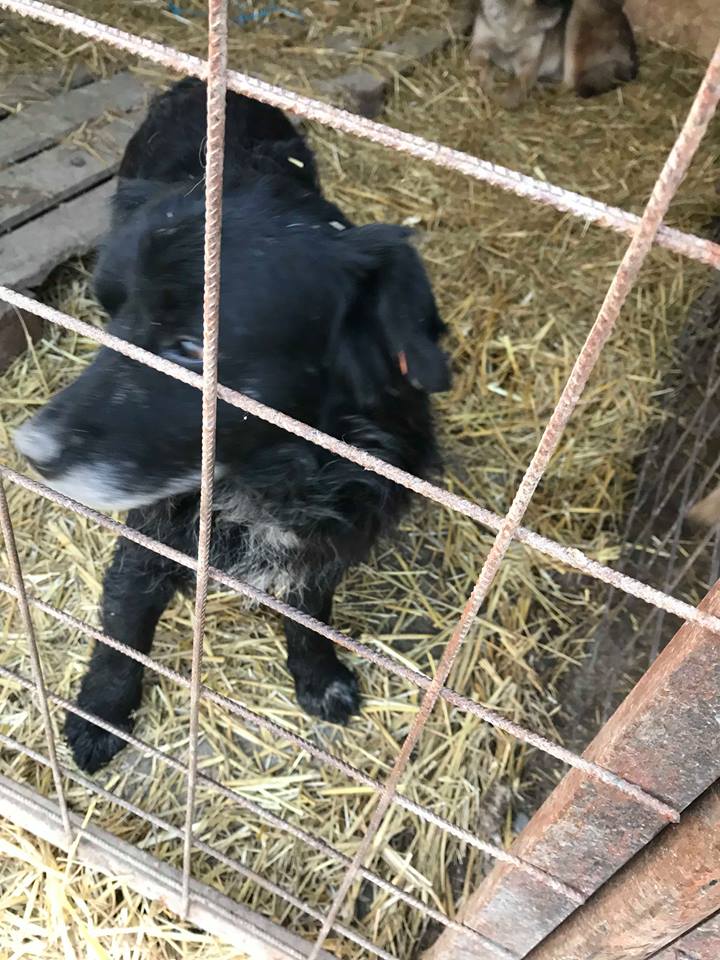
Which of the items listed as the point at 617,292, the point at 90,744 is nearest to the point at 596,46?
the point at 90,744

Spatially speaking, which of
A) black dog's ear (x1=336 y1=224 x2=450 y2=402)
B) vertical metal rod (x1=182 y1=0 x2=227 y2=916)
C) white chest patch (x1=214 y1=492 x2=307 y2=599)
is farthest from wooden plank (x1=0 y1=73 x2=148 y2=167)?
vertical metal rod (x1=182 y1=0 x2=227 y2=916)

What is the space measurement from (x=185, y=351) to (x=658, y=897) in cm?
105

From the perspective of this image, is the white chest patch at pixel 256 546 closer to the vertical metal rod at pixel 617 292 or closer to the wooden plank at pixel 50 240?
the vertical metal rod at pixel 617 292

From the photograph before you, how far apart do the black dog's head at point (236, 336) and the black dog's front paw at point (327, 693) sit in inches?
28.5

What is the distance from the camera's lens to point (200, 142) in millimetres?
2145

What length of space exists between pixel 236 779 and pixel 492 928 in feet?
2.78

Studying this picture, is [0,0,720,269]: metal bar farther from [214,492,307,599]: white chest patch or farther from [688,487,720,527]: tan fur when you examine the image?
[688,487,720,527]: tan fur

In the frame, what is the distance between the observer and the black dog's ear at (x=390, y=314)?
4.91ft

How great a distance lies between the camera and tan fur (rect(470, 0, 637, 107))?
13.0 ft

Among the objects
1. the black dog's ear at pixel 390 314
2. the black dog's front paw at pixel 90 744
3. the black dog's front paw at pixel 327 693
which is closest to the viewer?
the black dog's ear at pixel 390 314

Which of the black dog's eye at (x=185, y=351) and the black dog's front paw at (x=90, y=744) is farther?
the black dog's front paw at (x=90, y=744)

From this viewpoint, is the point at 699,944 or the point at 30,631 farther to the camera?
the point at 30,631

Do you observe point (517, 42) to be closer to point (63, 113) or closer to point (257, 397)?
point (63, 113)

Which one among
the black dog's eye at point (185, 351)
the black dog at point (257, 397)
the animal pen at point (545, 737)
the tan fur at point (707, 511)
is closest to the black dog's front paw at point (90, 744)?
the black dog at point (257, 397)
